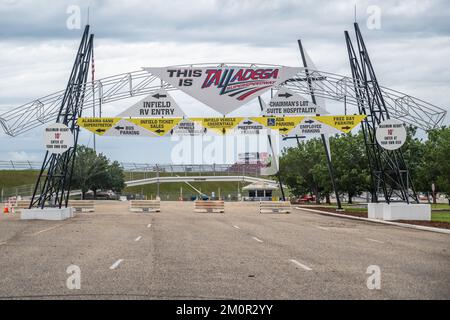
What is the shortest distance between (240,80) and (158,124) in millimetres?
5244

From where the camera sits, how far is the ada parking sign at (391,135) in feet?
116

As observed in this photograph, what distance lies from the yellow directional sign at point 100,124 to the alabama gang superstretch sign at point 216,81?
3.67 m

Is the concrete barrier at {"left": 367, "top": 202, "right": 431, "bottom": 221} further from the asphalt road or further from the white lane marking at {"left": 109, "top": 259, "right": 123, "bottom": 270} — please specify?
the white lane marking at {"left": 109, "top": 259, "right": 123, "bottom": 270}

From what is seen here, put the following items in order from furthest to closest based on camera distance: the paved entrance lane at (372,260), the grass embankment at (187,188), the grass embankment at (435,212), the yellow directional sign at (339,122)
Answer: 1. the grass embankment at (187,188)
2. the grass embankment at (435,212)
3. the yellow directional sign at (339,122)
4. the paved entrance lane at (372,260)

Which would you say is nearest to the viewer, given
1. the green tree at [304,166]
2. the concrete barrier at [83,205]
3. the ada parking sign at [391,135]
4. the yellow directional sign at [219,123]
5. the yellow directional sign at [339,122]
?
the ada parking sign at [391,135]

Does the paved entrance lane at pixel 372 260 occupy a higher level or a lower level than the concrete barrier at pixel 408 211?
lower

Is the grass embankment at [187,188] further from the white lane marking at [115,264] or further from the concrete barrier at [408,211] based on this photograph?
the white lane marking at [115,264]

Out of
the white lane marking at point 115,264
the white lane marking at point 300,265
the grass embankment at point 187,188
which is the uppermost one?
the grass embankment at point 187,188

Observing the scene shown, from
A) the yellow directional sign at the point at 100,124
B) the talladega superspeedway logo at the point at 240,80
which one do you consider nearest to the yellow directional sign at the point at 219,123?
the talladega superspeedway logo at the point at 240,80

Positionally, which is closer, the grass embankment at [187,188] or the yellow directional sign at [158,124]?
the yellow directional sign at [158,124]

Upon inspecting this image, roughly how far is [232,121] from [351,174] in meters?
25.6

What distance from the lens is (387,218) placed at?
36.4 meters

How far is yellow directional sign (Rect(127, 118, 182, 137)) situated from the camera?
3716 centimetres
